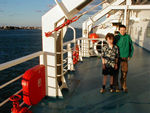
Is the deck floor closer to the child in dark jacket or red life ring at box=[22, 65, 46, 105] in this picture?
red life ring at box=[22, 65, 46, 105]

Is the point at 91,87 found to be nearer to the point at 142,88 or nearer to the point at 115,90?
the point at 115,90

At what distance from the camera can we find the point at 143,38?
1123 centimetres

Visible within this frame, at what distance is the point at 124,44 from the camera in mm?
3078

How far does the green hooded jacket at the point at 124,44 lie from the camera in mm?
3077

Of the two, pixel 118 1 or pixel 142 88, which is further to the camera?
pixel 118 1

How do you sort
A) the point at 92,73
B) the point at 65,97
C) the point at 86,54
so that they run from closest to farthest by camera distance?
the point at 65,97
the point at 92,73
the point at 86,54

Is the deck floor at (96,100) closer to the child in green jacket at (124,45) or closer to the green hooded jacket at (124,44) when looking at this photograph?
the child in green jacket at (124,45)

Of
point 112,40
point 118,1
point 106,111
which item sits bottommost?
point 106,111

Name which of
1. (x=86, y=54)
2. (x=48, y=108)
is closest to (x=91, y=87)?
(x=48, y=108)

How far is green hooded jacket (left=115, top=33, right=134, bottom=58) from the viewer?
3.08m

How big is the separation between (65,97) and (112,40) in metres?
1.53

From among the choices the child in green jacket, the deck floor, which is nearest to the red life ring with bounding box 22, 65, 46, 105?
the deck floor

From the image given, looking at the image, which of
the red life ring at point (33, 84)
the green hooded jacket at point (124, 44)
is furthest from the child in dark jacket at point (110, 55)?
the red life ring at point (33, 84)

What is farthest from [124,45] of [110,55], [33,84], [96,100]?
[33,84]
